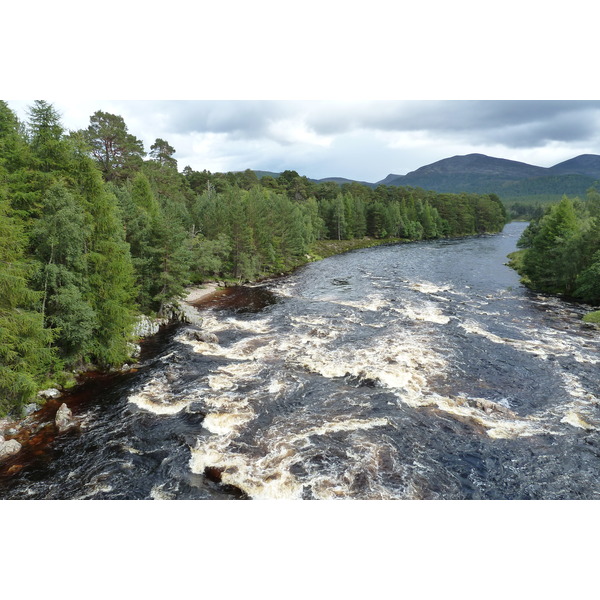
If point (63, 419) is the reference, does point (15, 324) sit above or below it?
above

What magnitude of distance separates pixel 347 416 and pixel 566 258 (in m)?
39.7

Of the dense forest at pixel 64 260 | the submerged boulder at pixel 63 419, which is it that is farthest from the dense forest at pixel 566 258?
the submerged boulder at pixel 63 419

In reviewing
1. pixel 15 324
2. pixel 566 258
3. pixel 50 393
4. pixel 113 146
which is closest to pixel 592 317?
pixel 566 258

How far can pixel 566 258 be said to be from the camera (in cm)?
4441

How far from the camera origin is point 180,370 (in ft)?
83.6

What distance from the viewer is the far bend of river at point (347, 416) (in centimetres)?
1498

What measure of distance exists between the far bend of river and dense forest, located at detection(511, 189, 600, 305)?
7.04 metres

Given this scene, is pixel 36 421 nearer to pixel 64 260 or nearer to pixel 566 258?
pixel 64 260

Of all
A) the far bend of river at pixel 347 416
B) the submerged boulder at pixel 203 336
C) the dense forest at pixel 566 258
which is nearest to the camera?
the far bend of river at pixel 347 416

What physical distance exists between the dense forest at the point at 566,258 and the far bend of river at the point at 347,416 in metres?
7.04

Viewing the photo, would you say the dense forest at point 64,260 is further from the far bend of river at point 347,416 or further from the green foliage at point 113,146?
the green foliage at point 113,146

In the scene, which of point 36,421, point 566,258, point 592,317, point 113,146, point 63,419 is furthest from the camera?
point 113,146

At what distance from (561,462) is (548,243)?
41.2 metres

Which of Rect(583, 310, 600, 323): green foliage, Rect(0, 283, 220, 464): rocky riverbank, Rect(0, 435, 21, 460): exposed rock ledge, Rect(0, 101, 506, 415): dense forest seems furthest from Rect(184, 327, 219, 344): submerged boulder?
Rect(583, 310, 600, 323): green foliage
